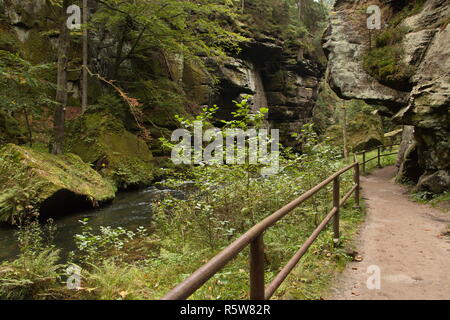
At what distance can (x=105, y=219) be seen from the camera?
851 centimetres

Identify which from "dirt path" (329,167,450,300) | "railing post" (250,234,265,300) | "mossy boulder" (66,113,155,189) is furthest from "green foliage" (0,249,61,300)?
"mossy boulder" (66,113,155,189)

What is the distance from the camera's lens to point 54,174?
28.4ft

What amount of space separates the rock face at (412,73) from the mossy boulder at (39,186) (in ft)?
30.1

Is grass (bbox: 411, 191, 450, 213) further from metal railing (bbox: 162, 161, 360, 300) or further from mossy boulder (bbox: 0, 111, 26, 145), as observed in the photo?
mossy boulder (bbox: 0, 111, 26, 145)

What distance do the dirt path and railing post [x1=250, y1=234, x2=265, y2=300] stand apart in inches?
62.1

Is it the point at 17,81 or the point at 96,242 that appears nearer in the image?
the point at 96,242

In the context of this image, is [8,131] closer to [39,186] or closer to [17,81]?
[17,81]

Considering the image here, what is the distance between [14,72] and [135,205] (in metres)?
5.19

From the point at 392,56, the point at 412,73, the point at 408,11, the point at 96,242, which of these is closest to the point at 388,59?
the point at 392,56

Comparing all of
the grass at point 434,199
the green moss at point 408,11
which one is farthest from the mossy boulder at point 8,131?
the green moss at point 408,11

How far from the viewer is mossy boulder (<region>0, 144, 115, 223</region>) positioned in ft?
24.0

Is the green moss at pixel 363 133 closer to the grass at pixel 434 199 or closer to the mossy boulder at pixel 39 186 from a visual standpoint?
the grass at pixel 434 199

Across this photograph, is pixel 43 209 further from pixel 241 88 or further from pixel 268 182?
pixel 241 88

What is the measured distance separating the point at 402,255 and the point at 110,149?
39.4ft
